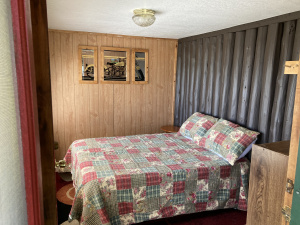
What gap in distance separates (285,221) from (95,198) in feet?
5.53

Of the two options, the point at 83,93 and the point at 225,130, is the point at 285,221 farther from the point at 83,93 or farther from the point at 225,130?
the point at 83,93

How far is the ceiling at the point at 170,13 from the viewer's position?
2.45 m

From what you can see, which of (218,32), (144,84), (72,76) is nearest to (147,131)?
(144,84)

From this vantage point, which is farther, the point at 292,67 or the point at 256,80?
the point at 256,80

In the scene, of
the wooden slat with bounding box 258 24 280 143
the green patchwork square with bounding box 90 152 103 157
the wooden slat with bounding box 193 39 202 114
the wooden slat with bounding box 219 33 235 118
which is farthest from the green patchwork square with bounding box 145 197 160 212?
the wooden slat with bounding box 193 39 202 114

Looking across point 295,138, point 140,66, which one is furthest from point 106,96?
point 295,138

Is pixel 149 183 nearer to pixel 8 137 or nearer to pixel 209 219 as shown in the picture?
pixel 209 219

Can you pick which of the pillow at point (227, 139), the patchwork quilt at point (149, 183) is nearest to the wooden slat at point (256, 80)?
the pillow at point (227, 139)

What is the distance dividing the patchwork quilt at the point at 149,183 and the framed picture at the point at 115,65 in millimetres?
1682

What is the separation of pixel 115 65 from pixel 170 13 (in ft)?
6.53

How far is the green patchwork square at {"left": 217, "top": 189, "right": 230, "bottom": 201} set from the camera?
2.89 m

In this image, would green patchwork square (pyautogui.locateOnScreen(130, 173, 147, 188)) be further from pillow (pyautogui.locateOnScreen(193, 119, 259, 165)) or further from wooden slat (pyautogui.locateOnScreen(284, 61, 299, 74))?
wooden slat (pyautogui.locateOnScreen(284, 61, 299, 74))

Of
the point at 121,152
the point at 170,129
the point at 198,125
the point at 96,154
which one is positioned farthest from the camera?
the point at 170,129

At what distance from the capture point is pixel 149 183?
2.56 meters
